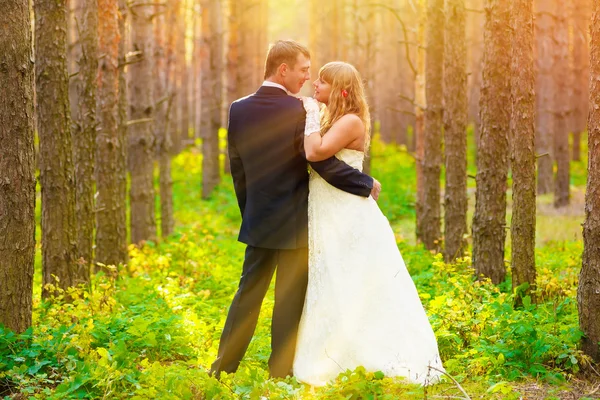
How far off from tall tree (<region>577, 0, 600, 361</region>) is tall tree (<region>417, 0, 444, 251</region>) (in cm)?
572

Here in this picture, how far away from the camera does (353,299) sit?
207 inches

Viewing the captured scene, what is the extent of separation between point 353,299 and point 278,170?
1.16 metres

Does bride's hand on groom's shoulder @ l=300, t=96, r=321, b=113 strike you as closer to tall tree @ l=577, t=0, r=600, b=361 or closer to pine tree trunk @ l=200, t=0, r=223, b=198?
tall tree @ l=577, t=0, r=600, b=361

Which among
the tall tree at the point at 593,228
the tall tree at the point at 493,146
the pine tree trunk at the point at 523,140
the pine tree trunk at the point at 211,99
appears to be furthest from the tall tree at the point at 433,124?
the pine tree trunk at the point at 211,99

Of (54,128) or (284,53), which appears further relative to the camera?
(54,128)

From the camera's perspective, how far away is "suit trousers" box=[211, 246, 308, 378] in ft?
17.4

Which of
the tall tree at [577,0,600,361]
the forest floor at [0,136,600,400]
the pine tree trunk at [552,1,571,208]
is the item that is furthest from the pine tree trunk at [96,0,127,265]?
the pine tree trunk at [552,1,571,208]

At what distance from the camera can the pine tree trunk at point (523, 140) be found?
6914 mm

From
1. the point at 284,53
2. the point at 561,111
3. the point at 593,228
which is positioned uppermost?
the point at 561,111

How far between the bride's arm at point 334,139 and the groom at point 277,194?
102 millimetres

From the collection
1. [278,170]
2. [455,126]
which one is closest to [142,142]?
[455,126]

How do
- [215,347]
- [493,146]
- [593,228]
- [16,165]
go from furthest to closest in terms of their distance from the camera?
[493,146] < [215,347] < [16,165] < [593,228]

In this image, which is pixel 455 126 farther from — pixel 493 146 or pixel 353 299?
pixel 353 299

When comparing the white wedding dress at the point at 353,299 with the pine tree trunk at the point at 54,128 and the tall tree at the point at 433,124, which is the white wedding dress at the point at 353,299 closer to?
the pine tree trunk at the point at 54,128
